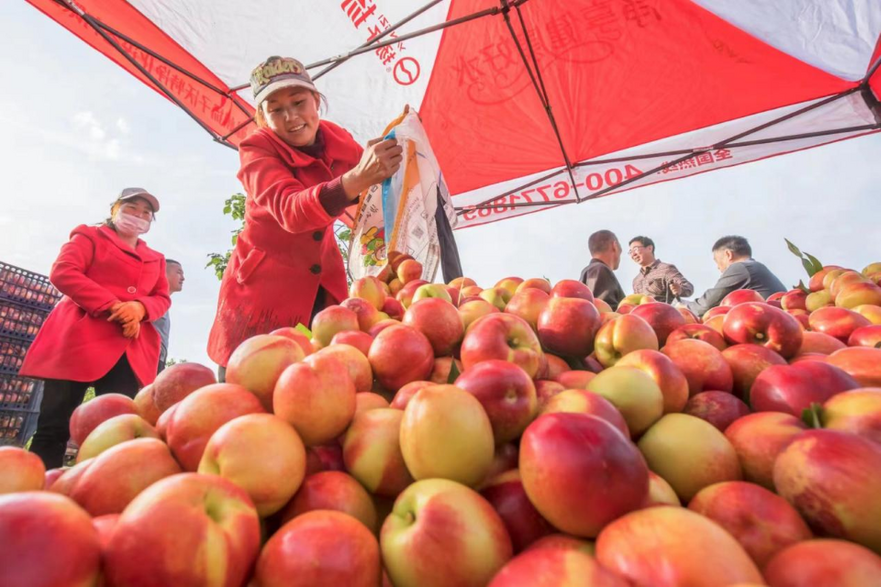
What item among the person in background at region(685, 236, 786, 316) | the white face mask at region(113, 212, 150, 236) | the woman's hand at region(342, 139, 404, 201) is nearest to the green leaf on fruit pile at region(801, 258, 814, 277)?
the person in background at region(685, 236, 786, 316)

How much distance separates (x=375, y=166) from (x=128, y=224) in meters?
2.39

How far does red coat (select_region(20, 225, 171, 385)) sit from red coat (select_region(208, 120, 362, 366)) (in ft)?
3.06

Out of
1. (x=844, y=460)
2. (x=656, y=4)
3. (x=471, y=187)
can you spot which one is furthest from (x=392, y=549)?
(x=471, y=187)

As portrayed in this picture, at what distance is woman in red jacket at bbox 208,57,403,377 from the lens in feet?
7.38

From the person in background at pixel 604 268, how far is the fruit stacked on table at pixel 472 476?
3.22m

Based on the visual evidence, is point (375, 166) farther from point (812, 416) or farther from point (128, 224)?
point (128, 224)

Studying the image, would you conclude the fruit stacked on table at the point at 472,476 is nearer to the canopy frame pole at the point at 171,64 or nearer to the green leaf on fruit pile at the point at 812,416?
the green leaf on fruit pile at the point at 812,416

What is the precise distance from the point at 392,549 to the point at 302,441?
32 cm

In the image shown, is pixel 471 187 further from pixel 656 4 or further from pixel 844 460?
pixel 844 460

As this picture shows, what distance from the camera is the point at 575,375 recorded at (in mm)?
1167

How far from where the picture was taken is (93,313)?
286cm

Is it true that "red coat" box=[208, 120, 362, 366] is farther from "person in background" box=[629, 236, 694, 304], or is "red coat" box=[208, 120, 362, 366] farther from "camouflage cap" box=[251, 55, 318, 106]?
"person in background" box=[629, 236, 694, 304]

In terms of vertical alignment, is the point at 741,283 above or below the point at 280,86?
below

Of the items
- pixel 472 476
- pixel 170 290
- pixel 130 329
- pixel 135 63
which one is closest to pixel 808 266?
pixel 472 476
